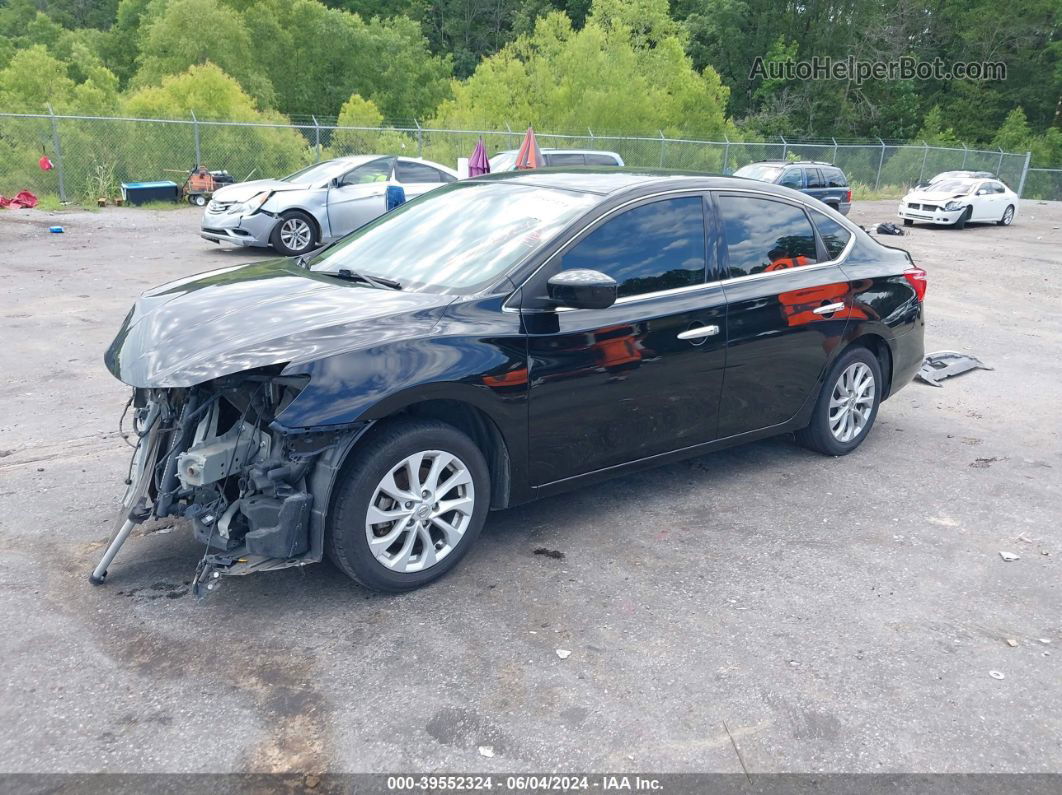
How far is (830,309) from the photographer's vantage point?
5.38 meters

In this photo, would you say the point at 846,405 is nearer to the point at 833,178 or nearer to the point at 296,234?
the point at 296,234

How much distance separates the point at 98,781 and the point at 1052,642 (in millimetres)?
3661

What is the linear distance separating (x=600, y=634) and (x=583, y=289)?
4.87 ft

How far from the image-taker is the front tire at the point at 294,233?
43.5 ft

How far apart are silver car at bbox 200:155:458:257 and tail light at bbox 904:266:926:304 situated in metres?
8.54

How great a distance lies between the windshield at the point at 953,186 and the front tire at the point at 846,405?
21.6m

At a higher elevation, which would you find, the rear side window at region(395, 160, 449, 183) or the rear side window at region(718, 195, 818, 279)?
the rear side window at region(718, 195, 818, 279)

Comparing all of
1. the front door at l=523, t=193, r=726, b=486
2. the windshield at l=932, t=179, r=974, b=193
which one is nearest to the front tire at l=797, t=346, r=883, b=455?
the front door at l=523, t=193, r=726, b=486

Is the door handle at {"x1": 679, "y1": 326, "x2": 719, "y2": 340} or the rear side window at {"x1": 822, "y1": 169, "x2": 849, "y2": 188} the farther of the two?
the rear side window at {"x1": 822, "y1": 169, "x2": 849, "y2": 188}

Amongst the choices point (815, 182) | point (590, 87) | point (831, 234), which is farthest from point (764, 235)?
point (590, 87)

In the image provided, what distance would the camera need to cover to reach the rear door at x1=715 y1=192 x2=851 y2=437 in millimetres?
4938

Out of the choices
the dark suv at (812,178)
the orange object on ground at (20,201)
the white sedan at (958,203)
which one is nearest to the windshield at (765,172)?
the dark suv at (812,178)

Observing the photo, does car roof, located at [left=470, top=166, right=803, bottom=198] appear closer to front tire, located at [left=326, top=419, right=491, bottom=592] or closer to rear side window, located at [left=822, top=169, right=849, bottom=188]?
front tire, located at [left=326, top=419, right=491, bottom=592]

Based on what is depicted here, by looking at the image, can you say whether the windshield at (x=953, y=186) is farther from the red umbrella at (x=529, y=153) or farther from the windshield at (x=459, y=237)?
the windshield at (x=459, y=237)
